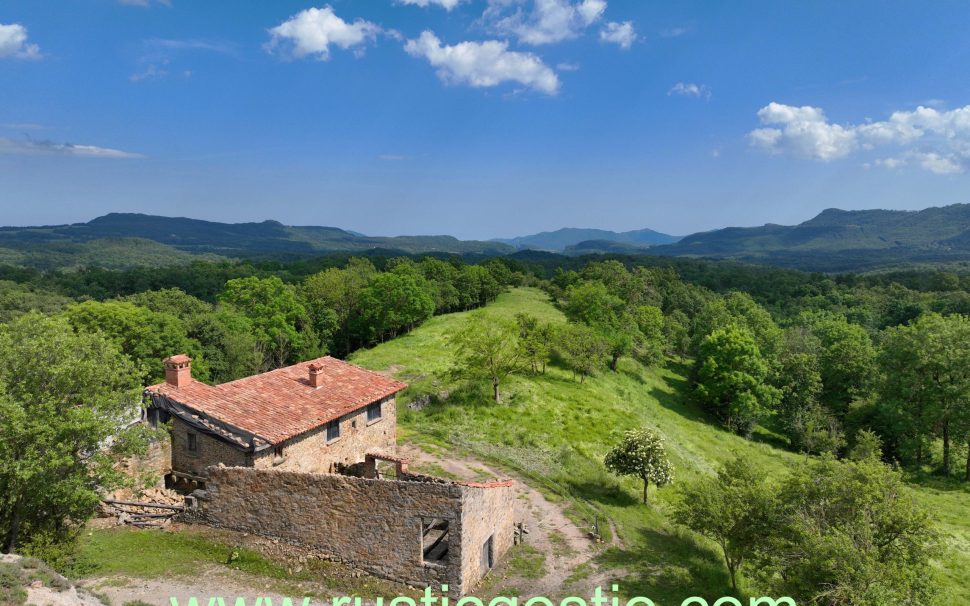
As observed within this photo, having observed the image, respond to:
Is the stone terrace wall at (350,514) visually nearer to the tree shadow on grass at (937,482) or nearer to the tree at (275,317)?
the tree shadow on grass at (937,482)

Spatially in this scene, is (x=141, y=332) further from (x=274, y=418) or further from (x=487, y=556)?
(x=487, y=556)

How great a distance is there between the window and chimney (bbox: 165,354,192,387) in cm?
598

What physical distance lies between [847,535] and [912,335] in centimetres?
3985

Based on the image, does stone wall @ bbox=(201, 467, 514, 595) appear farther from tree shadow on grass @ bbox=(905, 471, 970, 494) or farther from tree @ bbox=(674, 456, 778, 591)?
tree shadow on grass @ bbox=(905, 471, 970, 494)

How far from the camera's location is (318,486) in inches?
656

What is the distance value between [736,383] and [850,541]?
127ft

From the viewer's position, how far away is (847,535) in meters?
15.1

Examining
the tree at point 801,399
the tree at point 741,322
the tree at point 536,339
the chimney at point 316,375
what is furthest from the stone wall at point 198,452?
the tree at point 741,322

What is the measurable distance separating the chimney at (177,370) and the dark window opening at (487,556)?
13.4 meters

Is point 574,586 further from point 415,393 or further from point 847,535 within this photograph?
point 415,393

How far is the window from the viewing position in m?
22.7

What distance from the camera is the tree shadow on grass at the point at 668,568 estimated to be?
17859mm

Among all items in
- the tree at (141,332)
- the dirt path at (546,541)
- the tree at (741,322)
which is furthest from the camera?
the tree at (741,322)

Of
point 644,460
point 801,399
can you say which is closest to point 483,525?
point 644,460
